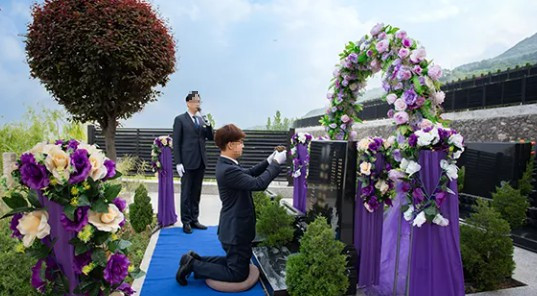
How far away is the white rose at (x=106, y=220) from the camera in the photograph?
7.10 ft

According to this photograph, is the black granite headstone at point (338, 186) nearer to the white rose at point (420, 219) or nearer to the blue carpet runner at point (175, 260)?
the white rose at point (420, 219)

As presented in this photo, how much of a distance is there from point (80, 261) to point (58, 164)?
0.65m

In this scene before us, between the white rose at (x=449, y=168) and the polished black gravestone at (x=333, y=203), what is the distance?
87 cm

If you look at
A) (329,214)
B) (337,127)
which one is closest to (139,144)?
(337,127)

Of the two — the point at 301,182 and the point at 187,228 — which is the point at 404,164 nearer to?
the point at 301,182

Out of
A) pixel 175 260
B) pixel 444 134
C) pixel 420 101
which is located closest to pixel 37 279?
pixel 175 260

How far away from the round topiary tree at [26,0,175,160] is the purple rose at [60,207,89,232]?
4224 millimetres

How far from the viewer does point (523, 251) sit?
15.9 feet

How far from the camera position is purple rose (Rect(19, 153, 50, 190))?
6.88ft

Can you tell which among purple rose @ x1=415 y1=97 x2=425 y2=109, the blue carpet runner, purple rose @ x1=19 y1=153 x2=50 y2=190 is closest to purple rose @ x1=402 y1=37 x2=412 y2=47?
purple rose @ x1=415 y1=97 x2=425 y2=109

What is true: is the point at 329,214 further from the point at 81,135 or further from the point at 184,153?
the point at 81,135

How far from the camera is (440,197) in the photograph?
2918 millimetres

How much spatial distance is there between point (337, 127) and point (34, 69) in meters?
5.38

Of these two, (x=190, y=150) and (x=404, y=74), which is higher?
(x=404, y=74)
